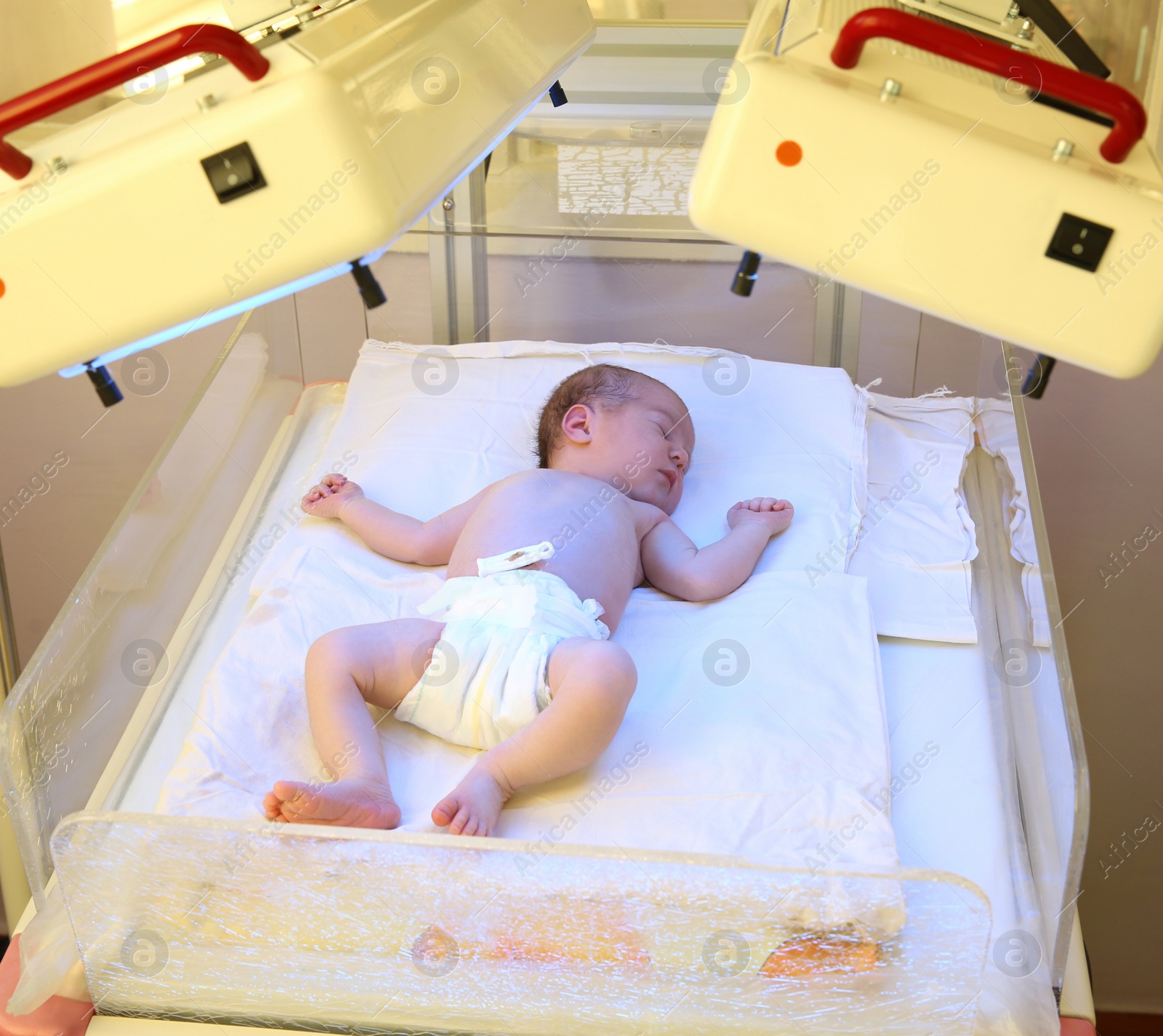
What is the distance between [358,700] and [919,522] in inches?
35.8

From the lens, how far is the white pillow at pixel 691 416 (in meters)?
1.80

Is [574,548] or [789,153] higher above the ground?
[789,153]

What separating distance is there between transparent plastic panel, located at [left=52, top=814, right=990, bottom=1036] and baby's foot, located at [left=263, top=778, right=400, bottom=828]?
3.4 inches

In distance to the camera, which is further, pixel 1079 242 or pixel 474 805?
pixel 474 805

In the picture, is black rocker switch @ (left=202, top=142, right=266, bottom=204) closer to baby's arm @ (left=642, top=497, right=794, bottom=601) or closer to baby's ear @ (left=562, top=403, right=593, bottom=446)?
baby's arm @ (left=642, top=497, right=794, bottom=601)

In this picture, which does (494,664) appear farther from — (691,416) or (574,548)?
(691,416)

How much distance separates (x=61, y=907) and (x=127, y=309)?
0.72m

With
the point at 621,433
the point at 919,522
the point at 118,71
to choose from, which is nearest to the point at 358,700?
the point at 621,433

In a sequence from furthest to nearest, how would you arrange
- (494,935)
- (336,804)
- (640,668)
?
(640,668) < (336,804) < (494,935)

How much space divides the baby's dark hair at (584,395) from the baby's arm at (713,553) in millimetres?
245

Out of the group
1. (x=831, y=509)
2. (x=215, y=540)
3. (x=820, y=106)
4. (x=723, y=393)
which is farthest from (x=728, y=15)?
(x=820, y=106)

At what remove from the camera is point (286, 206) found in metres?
0.75

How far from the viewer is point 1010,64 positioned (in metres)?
0.71

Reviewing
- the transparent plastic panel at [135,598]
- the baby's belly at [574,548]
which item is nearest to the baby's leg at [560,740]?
the baby's belly at [574,548]
